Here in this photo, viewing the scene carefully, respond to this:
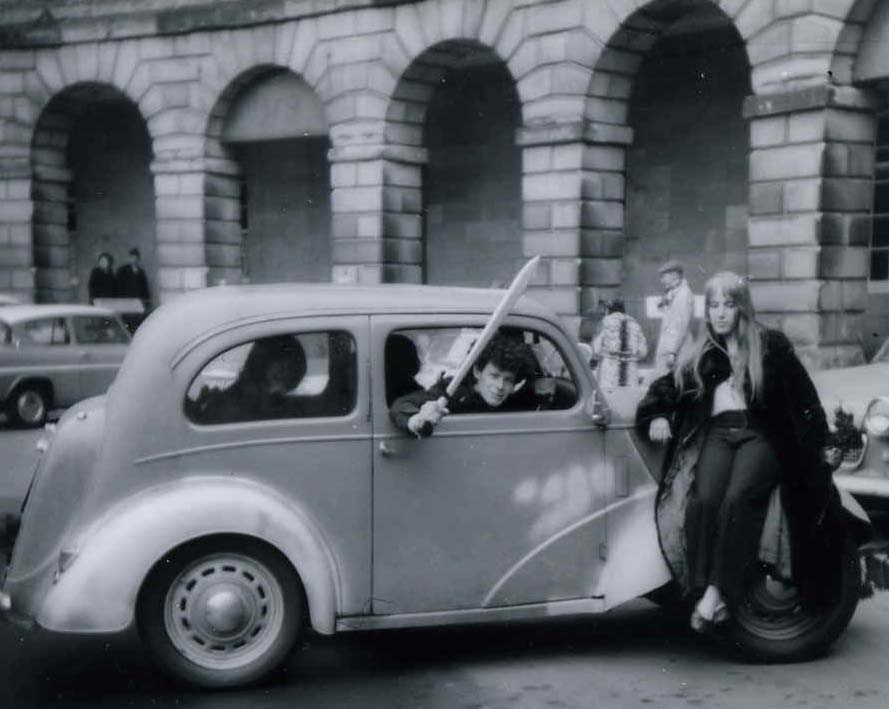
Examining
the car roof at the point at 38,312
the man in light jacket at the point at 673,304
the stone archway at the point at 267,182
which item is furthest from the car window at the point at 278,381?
the stone archway at the point at 267,182

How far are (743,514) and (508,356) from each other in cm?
118

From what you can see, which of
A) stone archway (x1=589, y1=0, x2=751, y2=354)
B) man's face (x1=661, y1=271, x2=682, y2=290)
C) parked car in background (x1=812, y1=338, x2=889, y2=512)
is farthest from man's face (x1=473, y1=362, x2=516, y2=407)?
stone archway (x1=589, y1=0, x2=751, y2=354)

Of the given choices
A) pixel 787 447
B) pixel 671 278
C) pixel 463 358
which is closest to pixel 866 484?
pixel 787 447

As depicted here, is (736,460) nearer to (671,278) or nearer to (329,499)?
(329,499)

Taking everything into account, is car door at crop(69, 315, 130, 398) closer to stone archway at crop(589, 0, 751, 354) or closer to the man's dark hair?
stone archway at crop(589, 0, 751, 354)

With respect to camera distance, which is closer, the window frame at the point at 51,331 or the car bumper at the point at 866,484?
the car bumper at the point at 866,484

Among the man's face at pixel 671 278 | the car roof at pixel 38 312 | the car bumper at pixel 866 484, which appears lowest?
the car bumper at pixel 866 484

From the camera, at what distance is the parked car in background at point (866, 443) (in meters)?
6.99

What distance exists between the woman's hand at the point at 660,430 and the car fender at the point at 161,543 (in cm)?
147

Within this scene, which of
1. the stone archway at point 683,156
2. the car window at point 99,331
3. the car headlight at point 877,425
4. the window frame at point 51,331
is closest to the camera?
the car headlight at point 877,425

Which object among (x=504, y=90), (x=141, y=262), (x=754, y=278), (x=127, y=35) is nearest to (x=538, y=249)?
(x=754, y=278)

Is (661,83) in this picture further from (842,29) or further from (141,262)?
(141,262)

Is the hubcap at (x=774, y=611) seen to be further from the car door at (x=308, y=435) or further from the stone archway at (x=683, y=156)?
the stone archway at (x=683, y=156)

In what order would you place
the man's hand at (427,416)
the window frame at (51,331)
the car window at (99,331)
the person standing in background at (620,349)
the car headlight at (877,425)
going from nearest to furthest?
the man's hand at (427,416)
the car headlight at (877,425)
the person standing in background at (620,349)
the window frame at (51,331)
the car window at (99,331)
